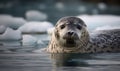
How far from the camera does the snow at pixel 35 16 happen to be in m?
14.2

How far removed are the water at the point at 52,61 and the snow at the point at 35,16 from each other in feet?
14.8

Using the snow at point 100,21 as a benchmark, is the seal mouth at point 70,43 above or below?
below

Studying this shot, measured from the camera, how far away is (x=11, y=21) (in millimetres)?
→ 13062

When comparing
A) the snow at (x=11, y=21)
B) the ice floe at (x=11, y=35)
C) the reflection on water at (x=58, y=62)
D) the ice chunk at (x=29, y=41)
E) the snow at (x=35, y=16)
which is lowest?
the reflection on water at (x=58, y=62)

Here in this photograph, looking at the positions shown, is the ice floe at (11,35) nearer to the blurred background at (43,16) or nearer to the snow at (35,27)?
the blurred background at (43,16)

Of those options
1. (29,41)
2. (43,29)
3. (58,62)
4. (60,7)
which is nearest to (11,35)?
(29,41)

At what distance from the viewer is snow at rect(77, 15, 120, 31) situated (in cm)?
1235

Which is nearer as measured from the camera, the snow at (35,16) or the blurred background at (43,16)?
the blurred background at (43,16)

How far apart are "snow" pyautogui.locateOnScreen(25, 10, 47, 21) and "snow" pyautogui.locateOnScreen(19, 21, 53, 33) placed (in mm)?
1328

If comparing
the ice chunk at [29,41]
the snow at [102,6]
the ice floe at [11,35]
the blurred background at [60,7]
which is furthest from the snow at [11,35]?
the snow at [102,6]

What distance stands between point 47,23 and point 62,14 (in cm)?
228

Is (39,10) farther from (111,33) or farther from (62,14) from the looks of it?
(111,33)

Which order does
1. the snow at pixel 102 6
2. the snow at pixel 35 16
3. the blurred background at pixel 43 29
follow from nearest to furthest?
the blurred background at pixel 43 29, the snow at pixel 35 16, the snow at pixel 102 6

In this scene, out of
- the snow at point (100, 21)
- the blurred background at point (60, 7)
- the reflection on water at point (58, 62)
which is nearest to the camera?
the reflection on water at point (58, 62)
